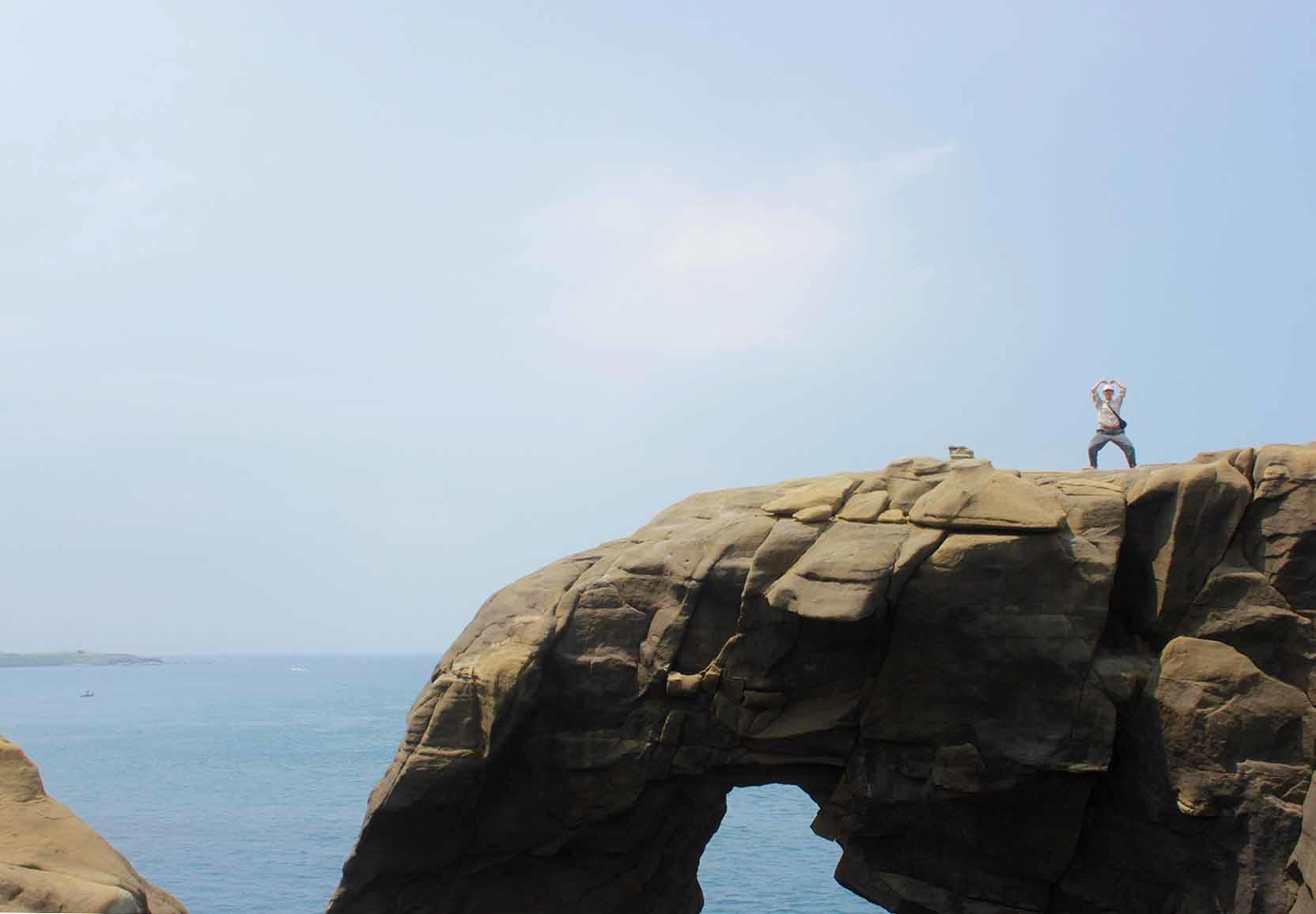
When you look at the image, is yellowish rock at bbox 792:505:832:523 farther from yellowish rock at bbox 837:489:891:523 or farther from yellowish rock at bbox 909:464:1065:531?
yellowish rock at bbox 909:464:1065:531

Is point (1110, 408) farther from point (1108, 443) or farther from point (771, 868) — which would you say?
point (771, 868)

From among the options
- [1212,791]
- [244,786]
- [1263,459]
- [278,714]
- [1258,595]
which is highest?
[1263,459]

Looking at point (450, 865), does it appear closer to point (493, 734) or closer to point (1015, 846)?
point (493, 734)

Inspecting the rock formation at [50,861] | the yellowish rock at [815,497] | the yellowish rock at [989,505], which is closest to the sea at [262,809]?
the yellowish rock at [815,497]

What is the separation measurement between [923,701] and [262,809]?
46.4 meters

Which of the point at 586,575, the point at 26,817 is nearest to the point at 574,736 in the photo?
the point at 586,575

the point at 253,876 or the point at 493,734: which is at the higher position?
the point at 493,734

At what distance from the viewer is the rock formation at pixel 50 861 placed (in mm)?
7449

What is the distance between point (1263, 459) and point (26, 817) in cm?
1638

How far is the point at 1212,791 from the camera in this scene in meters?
14.4

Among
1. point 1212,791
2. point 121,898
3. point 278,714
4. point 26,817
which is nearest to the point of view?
point 121,898

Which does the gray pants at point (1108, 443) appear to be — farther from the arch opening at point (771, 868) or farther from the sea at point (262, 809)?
the sea at point (262, 809)

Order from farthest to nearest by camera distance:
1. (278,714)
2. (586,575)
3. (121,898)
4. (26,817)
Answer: (278,714) < (586,575) < (26,817) < (121,898)

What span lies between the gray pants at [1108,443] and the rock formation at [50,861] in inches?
608
